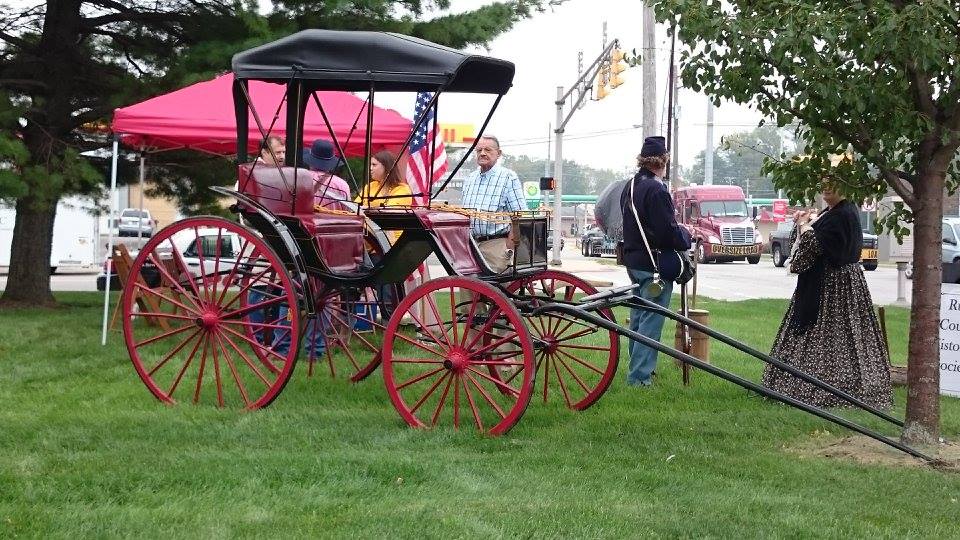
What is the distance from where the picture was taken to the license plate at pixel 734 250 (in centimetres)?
4016

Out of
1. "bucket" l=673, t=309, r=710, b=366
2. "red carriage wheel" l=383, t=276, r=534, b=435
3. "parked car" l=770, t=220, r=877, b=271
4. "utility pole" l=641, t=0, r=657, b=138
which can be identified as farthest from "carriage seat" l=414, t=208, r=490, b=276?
"parked car" l=770, t=220, r=877, b=271

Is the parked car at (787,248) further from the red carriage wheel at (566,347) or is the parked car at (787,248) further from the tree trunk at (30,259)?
the red carriage wheel at (566,347)

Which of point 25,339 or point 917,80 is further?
point 25,339

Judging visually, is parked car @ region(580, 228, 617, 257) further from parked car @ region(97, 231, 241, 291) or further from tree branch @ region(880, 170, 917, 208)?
tree branch @ region(880, 170, 917, 208)

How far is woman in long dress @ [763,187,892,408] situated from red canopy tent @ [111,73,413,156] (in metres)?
4.63

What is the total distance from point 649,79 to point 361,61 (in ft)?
53.5

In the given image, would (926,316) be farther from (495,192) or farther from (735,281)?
(735,281)

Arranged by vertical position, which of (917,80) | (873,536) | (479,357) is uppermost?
(917,80)

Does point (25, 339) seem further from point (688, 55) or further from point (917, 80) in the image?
point (917, 80)

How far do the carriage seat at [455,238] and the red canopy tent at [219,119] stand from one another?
382 centimetres

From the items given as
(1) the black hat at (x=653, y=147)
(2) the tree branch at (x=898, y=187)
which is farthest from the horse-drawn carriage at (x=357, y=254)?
(2) the tree branch at (x=898, y=187)

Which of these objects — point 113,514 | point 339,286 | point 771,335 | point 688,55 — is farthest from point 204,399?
point 771,335

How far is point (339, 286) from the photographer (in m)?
7.17

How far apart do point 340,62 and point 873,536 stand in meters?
4.24
